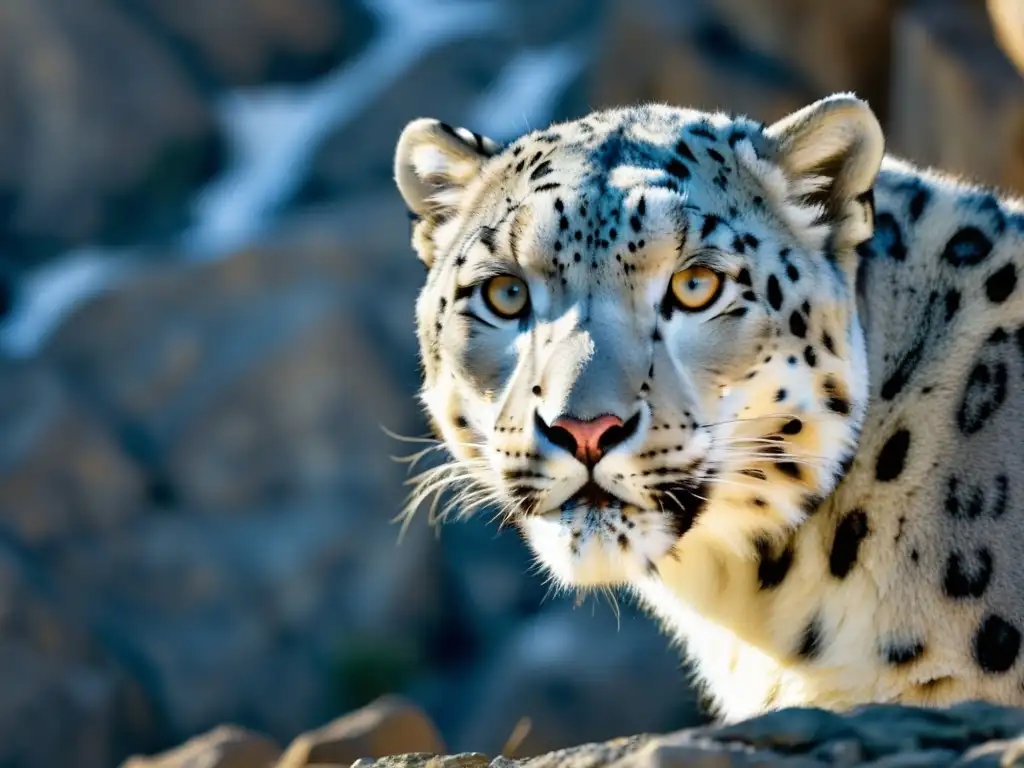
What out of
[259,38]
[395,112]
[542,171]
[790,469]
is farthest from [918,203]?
[259,38]

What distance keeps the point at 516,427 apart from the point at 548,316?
269 millimetres

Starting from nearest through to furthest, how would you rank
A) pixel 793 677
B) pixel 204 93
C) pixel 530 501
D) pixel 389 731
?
pixel 530 501 → pixel 793 677 → pixel 389 731 → pixel 204 93

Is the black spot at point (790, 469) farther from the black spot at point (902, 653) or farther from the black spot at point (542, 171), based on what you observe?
the black spot at point (542, 171)

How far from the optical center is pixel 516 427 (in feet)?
11.5

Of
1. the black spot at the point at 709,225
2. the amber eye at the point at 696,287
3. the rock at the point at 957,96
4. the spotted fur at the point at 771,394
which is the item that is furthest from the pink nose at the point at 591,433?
the rock at the point at 957,96

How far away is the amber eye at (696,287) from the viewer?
11.7 ft

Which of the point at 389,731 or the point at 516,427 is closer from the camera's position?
the point at 516,427

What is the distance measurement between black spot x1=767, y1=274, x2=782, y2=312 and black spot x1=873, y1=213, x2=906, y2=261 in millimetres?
395

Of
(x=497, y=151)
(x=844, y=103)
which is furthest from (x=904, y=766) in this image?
(x=497, y=151)

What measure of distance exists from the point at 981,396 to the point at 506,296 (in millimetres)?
1082

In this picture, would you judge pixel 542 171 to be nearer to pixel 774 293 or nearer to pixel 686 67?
pixel 774 293

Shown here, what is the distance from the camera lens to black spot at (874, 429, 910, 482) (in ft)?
11.9

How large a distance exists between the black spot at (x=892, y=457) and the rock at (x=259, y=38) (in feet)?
46.1

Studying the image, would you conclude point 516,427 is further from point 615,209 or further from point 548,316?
point 615,209
